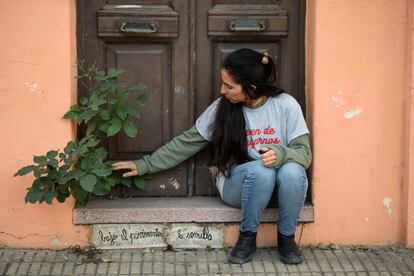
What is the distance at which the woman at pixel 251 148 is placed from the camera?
4316 millimetres

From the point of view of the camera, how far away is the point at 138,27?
4574 mm

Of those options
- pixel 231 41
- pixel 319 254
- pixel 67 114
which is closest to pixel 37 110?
pixel 67 114

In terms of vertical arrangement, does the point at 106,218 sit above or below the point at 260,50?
below

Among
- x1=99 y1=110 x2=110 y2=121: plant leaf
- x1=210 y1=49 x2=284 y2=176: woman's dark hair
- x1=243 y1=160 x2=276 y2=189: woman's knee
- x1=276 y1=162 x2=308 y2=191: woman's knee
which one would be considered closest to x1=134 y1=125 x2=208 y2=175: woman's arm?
x1=210 y1=49 x2=284 y2=176: woman's dark hair

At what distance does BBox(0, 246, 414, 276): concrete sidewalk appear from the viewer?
4312 millimetres

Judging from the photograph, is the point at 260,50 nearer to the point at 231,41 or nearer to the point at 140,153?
the point at 231,41

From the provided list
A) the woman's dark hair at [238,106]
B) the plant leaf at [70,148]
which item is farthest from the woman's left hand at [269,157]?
the plant leaf at [70,148]

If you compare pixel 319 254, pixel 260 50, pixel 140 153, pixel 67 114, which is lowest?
pixel 319 254

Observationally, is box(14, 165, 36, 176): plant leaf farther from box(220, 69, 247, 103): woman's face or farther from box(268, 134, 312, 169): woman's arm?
box(268, 134, 312, 169): woman's arm

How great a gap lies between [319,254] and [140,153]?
1278mm

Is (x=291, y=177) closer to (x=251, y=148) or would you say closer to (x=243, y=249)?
(x=251, y=148)

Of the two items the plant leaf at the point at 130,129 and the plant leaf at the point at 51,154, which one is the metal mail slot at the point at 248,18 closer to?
the plant leaf at the point at 130,129

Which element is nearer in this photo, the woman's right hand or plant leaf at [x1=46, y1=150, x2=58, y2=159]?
plant leaf at [x1=46, y1=150, x2=58, y2=159]

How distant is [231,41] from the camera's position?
4.76m
